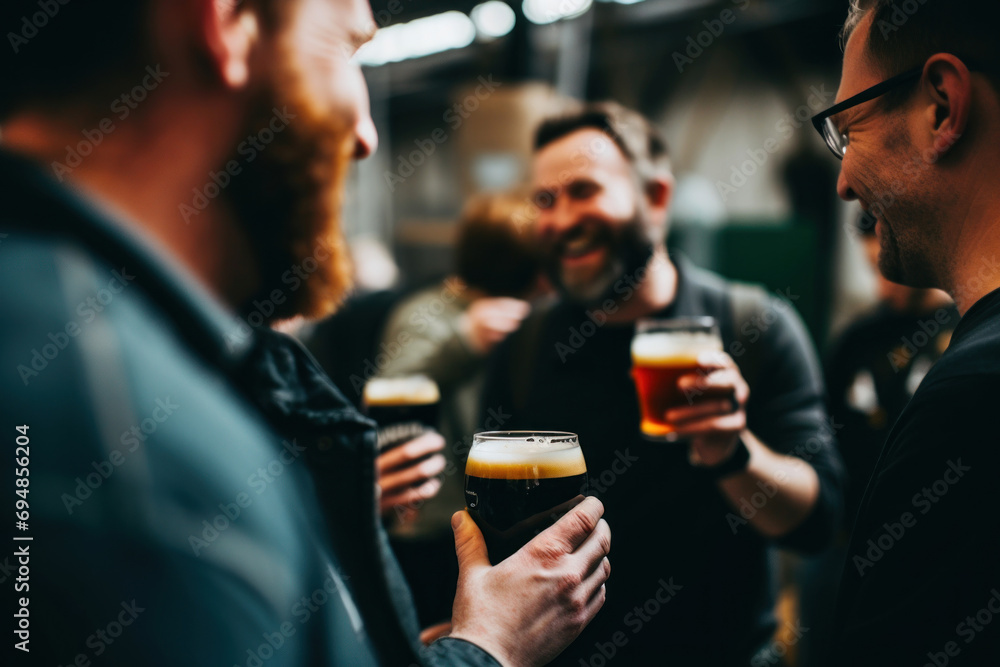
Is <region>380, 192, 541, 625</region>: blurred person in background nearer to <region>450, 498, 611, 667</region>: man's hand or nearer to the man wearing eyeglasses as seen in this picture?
<region>450, 498, 611, 667</region>: man's hand

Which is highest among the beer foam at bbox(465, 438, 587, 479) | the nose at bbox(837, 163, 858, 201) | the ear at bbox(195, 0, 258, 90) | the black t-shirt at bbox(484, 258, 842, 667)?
the ear at bbox(195, 0, 258, 90)

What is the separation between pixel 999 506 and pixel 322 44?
1104mm

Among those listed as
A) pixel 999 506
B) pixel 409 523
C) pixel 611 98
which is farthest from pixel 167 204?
pixel 611 98

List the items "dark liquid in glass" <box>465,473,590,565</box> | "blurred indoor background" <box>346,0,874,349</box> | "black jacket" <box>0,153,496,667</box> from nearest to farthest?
1. "black jacket" <box>0,153,496,667</box>
2. "dark liquid in glass" <box>465,473,590,565</box>
3. "blurred indoor background" <box>346,0,874,349</box>

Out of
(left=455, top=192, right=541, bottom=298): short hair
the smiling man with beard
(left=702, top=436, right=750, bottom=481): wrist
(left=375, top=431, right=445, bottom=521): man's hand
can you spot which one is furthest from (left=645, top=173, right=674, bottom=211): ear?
(left=375, top=431, right=445, bottom=521): man's hand

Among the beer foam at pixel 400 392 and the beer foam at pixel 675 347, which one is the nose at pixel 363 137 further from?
→ the beer foam at pixel 675 347

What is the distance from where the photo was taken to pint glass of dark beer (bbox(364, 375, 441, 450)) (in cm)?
150

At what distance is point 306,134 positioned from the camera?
1.09 m

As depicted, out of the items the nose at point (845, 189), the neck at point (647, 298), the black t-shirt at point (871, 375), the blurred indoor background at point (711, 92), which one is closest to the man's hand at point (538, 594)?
the nose at point (845, 189)

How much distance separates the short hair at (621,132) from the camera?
79.3 inches

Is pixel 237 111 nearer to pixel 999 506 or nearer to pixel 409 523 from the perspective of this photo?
pixel 409 523

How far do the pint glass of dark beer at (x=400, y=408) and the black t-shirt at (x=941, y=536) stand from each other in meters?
0.91

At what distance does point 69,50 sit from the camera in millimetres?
898

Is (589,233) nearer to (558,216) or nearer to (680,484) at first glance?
(558,216)
